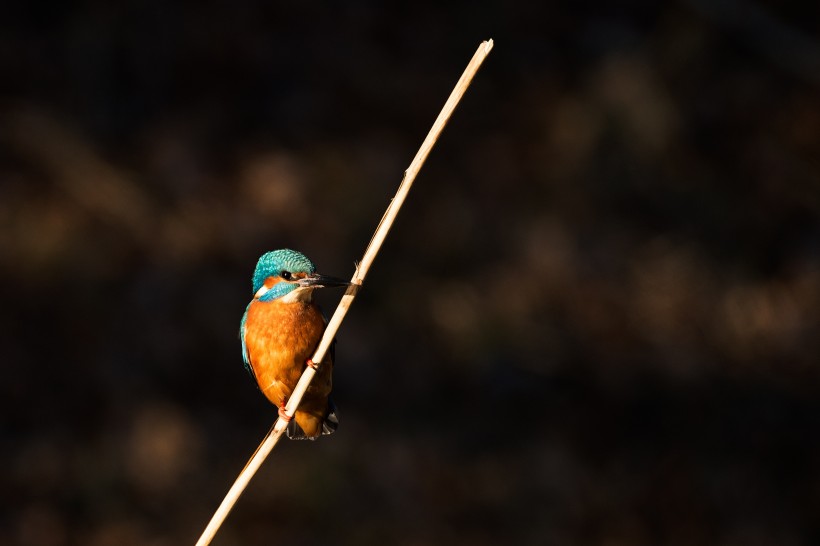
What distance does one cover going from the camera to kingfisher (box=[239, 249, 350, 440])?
1936 mm

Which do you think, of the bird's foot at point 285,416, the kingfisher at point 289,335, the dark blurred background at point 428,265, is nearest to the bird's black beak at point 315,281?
the kingfisher at point 289,335

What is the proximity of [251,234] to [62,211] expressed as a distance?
1.24 meters

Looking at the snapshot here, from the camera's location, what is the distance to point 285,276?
1.94 meters

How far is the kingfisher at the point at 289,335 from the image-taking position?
194cm

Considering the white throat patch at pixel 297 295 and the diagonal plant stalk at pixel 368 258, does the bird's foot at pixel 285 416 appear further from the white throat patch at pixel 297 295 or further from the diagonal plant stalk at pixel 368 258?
the white throat patch at pixel 297 295

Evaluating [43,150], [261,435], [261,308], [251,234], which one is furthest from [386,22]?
[261,308]

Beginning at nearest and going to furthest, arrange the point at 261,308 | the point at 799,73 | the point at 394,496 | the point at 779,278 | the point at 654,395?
the point at 261,308 < the point at 394,496 < the point at 654,395 < the point at 779,278 < the point at 799,73

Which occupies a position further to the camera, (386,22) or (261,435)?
(386,22)

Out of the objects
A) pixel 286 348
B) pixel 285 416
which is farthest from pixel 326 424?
pixel 285 416

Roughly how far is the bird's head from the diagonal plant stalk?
14 centimetres

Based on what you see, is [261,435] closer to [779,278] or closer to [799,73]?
[779,278]

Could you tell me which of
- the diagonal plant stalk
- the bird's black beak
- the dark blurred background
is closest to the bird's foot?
the diagonal plant stalk

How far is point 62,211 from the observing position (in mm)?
6914

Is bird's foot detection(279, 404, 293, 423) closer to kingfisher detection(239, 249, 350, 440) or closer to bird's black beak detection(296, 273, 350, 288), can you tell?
kingfisher detection(239, 249, 350, 440)
